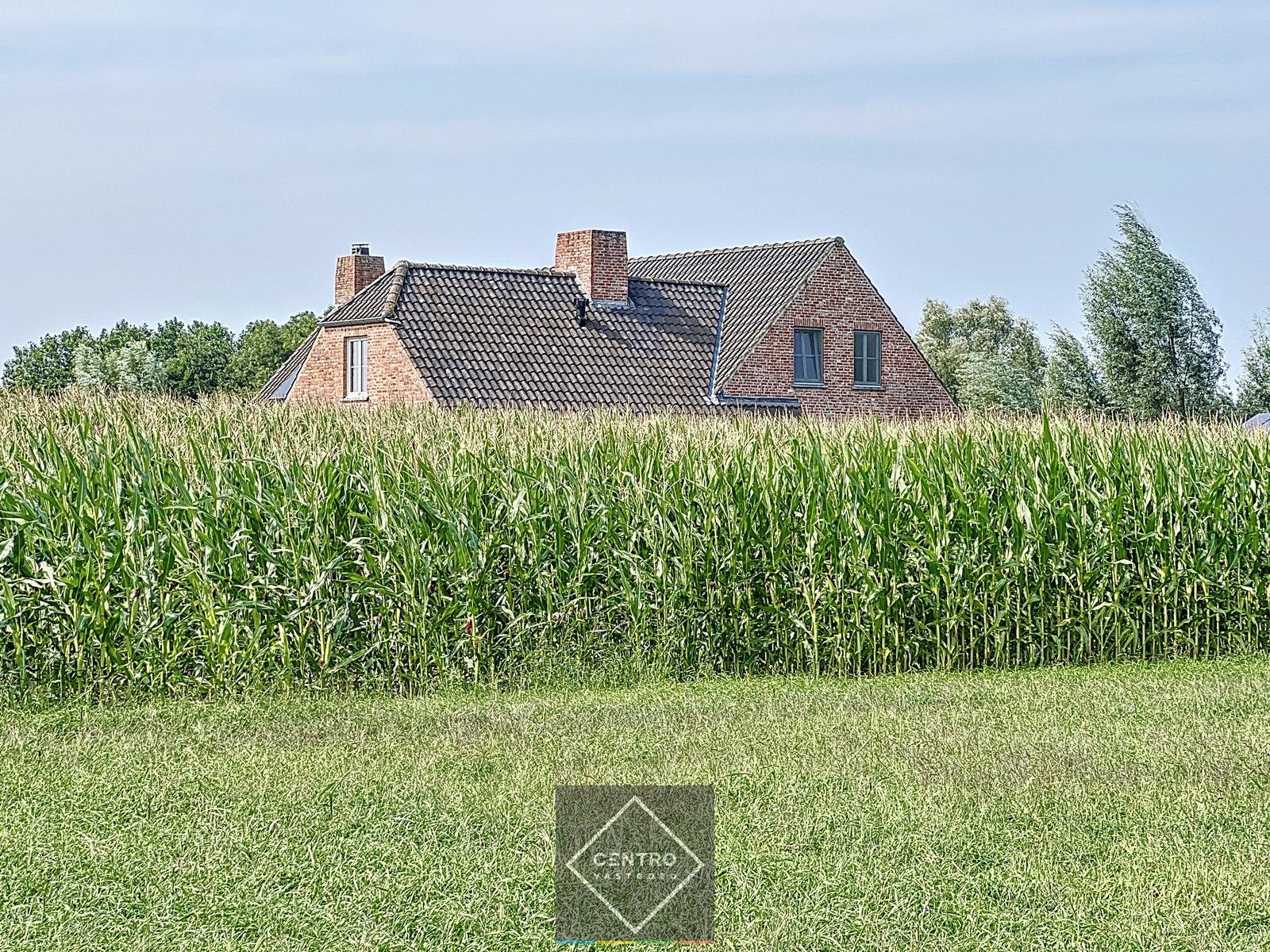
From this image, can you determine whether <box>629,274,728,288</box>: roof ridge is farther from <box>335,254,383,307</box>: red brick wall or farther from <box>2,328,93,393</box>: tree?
<box>2,328,93,393</box>: tree

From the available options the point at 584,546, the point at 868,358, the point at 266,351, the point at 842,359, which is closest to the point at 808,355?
the point at 842,359

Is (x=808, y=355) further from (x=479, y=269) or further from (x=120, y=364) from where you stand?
(x=120, y=364)

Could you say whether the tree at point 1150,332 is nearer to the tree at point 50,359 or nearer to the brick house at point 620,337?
the brick house at point 620,337

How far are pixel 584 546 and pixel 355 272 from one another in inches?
1205

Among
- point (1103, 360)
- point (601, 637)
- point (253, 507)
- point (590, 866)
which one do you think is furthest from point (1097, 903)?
point (1103, 360)

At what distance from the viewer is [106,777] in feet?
29.6

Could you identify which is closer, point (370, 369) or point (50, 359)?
point (370, 369)

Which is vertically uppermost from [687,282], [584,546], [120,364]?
[120,364]

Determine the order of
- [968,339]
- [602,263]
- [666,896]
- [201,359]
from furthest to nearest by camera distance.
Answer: [968,339] → [201,359] → [602,263] → [666,896]

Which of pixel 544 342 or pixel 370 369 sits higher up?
pixel 544 342

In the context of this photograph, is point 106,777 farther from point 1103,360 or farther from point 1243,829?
point 1103,360

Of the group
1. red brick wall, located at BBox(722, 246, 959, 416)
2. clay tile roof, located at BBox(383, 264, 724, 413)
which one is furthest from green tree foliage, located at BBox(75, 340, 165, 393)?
red brick wall, located at BBox(722, 246, 959, 416)

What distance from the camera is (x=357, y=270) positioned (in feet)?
139

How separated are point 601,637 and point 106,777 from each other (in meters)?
5.10
